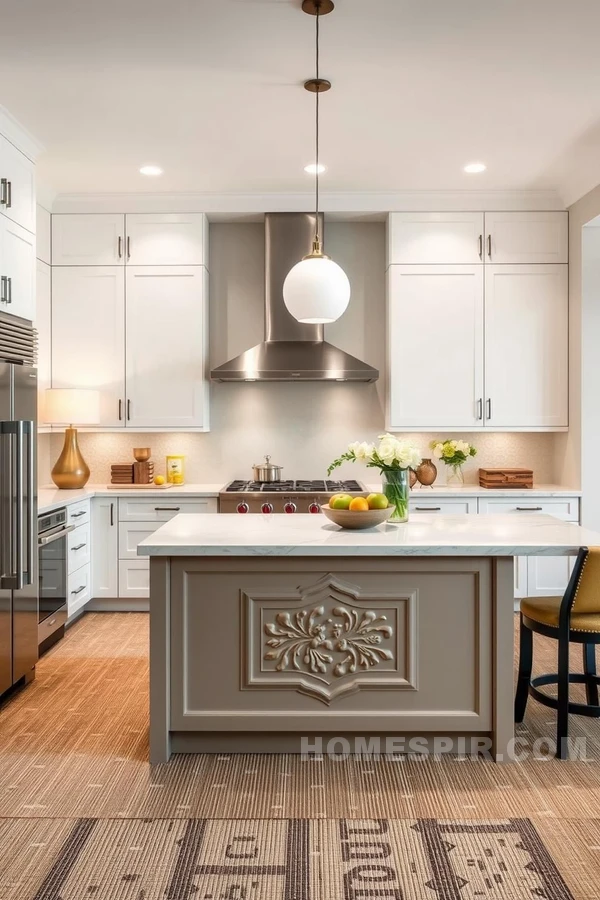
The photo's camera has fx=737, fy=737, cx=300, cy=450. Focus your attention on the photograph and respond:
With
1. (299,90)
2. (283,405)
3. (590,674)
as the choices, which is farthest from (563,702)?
(283,405)

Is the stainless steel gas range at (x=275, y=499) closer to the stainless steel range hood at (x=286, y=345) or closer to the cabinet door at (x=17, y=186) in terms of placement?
the stainless steel range hood at (x=286, y=345)

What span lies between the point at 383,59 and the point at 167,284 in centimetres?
244

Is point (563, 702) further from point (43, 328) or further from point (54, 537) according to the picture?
point (43, 328)

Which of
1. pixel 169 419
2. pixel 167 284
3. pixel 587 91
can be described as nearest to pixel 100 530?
pixel 169 419

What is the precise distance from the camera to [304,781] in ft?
8.80

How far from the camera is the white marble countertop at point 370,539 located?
8.93 ft

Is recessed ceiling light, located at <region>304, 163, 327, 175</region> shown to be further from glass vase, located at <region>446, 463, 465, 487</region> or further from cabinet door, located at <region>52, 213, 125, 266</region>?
glass vase, located at <region>446, 463, 465, 487</region>

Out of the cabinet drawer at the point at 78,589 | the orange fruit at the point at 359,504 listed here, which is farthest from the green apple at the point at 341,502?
the cabinet drawer at the point at 78,589

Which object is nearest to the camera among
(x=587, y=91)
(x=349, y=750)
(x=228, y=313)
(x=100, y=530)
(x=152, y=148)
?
(x=349, y=750)

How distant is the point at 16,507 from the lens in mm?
3398

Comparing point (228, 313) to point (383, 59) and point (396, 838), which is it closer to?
point (383, 59)

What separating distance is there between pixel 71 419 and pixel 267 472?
139cm

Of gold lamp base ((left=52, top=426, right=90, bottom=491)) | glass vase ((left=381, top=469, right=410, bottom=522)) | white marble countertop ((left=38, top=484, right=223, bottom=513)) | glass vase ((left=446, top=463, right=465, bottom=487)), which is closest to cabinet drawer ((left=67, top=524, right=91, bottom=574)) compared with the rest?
white marble countertop ((left=38, top=484, right=223, bottom=513))

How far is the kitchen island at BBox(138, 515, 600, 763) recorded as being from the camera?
2.83m
